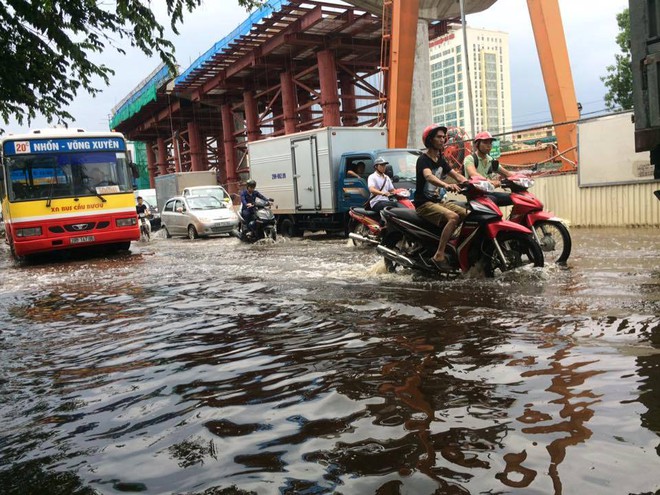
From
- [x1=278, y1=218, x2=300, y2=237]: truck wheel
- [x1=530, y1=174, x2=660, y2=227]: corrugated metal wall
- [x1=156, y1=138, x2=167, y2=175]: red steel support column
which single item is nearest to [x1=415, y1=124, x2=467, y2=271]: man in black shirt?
[x1=530, y1=174, x2=660, y2=227]: corrugated metal wall

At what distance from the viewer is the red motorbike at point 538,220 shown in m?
6.51

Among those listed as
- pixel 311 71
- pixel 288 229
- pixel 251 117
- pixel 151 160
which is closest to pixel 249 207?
pixel 288 229

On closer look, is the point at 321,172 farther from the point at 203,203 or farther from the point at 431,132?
the point at 431,132

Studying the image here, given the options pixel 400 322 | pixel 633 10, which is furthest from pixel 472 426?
pixel 633 10

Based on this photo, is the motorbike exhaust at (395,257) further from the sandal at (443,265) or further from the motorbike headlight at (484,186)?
the motorbike headlight at (484,186)

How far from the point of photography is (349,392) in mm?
2893

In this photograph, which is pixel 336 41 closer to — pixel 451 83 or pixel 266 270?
pixel 266 270

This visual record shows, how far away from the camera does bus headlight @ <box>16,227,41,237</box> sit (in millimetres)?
11608

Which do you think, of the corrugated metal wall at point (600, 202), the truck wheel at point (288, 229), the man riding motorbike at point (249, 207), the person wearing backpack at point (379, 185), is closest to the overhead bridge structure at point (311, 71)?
the man riding motorbike at point (249, 207)

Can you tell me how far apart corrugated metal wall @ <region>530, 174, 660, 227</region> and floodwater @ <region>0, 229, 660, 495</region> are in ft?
19.2

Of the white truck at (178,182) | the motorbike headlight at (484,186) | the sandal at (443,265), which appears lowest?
the sandal at (443,265)

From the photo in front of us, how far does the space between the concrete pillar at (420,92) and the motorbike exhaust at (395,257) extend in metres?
16.4

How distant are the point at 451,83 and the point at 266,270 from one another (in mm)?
43852

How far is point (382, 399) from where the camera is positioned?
2.75 metres
